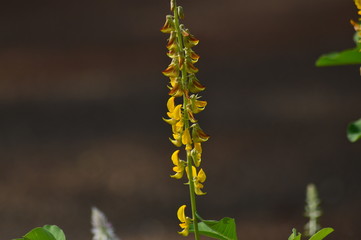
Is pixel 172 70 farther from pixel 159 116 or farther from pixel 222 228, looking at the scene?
pixel 159 116

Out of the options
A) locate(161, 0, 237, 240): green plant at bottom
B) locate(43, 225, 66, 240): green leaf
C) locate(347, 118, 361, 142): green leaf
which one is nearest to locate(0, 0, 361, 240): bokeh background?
locate(347, 118, 361, 142): green leaf

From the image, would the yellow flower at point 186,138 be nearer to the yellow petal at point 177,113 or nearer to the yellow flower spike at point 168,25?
the yellow petal at point 177,113

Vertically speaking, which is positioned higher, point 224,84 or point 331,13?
point 331,13

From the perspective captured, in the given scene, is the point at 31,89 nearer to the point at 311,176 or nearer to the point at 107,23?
the point at 107,23

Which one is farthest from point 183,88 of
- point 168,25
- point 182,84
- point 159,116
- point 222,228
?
point 159,116

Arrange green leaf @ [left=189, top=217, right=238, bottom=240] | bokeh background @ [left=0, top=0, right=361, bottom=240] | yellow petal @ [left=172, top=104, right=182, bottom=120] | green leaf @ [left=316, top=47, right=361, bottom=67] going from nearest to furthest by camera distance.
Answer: yellow petal @ [left=172, top=104, right=182, bottom=120], green leaf @ [left=189, top=217, right=238, bottom=240], green leaf @ [left=316, top=47, right=361, bottom=67], bokeh background @ [left=0, top=0, right=361, bottom=240]

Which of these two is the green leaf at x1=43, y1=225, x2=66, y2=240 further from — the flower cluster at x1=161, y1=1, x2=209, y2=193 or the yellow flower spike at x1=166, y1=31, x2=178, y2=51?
the yellow flower spike at x1=166, y1=31, x2=178, y2=51

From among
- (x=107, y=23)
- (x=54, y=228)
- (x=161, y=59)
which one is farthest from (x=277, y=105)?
(x=54, y=228)

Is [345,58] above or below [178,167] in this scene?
above

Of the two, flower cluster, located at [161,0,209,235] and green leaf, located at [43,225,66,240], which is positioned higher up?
flower cluster, located at [161,0,209,235]
